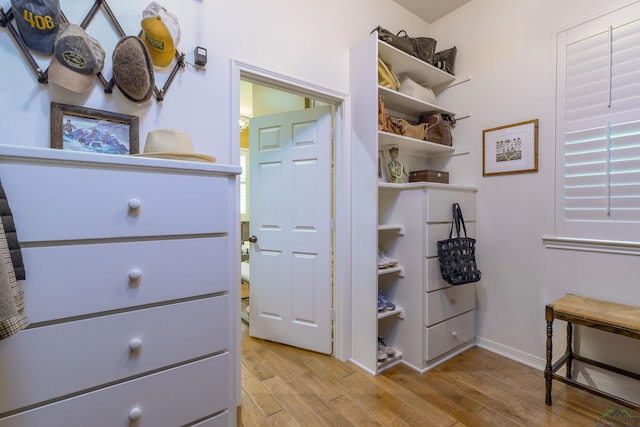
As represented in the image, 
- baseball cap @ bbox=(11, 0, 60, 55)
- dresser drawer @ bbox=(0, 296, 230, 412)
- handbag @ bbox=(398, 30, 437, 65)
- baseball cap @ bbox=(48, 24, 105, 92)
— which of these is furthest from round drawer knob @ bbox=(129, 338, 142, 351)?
handbag @ bbox=(398, 30, 437, 65)

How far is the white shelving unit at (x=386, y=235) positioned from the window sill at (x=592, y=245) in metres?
0.55

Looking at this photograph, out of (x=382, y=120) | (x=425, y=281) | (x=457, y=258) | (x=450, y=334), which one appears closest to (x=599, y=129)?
(x=457, y=258)

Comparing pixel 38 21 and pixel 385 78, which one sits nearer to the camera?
pixel 38 21

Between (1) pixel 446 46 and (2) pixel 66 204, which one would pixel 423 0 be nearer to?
(1) pixel 446 46

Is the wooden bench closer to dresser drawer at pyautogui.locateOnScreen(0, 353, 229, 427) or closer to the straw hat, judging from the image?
dresser drawer at pyautogui.locateOnScreen(0, 353, 229, 427)

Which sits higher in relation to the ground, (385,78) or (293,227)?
(385,78)

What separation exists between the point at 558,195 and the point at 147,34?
8.32ft

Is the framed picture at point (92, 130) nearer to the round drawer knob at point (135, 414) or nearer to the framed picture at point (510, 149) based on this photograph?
the round drawer knob at point (135, 414)

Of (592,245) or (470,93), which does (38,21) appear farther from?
(592,245)

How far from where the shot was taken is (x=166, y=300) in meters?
0.98

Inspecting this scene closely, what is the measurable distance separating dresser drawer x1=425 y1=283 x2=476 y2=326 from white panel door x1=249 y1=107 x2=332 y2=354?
0.71 metres

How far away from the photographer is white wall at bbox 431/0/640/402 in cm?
182

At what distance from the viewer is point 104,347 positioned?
889 millimetres

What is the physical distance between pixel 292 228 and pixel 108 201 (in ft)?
4.96
